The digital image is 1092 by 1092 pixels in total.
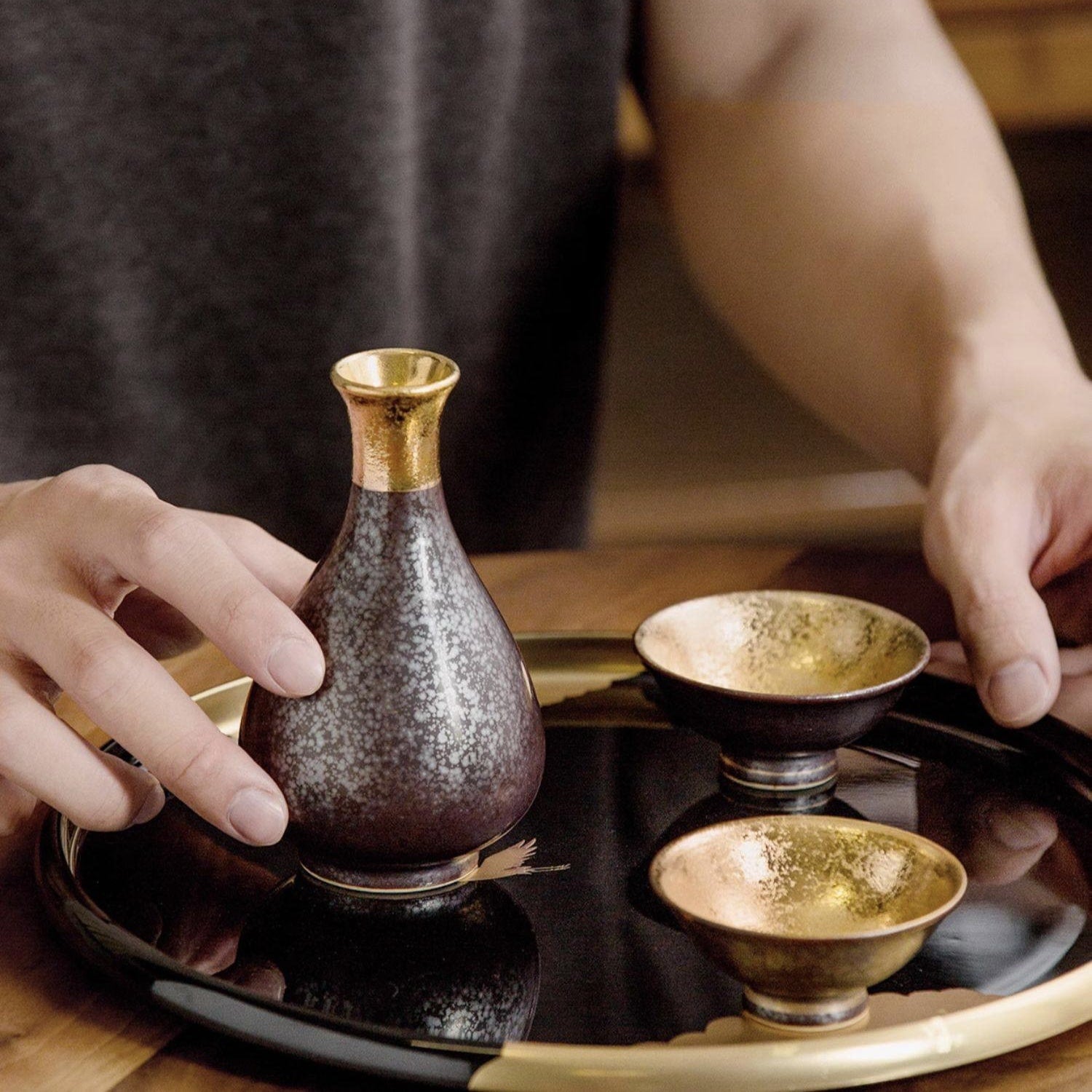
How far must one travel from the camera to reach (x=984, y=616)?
0.59 m

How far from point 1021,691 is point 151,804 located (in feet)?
1.13

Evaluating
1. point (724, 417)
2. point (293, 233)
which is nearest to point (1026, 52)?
point (724, 417)

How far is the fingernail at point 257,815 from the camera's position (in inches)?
17.3

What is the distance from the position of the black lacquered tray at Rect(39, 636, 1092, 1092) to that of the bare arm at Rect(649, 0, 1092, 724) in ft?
0.31

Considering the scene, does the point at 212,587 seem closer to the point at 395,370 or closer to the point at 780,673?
the point at 395,370

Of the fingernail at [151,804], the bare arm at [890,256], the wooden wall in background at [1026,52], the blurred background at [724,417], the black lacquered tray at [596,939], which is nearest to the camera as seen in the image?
the black lacquered tray at [596,939]

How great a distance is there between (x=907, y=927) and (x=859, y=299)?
25.0 inches

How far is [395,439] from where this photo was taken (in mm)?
450

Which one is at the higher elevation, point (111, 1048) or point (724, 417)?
point (111, 1048)

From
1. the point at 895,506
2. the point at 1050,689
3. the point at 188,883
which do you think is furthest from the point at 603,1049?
the point at 895,506

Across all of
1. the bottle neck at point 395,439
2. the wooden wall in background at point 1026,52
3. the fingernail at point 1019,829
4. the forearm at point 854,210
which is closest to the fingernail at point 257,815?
the bottle neck at point 395,439

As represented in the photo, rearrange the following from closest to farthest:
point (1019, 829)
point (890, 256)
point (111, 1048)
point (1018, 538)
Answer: point (111, 1048)
point (1019, 829)
point (1018, 538)
point (890, 256)

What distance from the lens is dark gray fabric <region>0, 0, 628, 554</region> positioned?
93 centimetres

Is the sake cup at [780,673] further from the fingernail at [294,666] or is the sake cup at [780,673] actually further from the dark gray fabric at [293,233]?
the dark gray fabric at [293,233]
